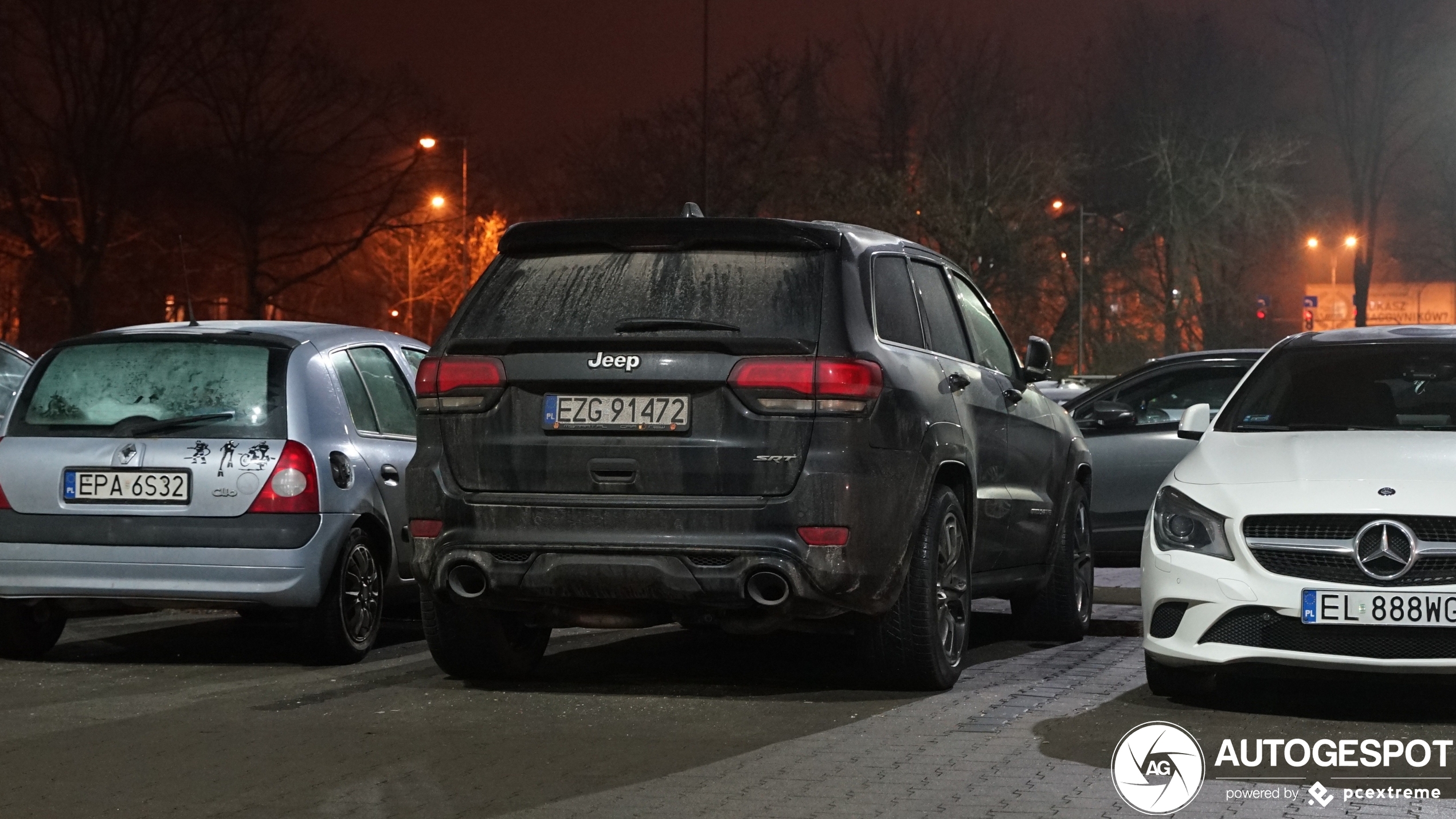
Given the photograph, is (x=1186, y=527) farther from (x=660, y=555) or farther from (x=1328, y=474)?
(x=660, y=555)

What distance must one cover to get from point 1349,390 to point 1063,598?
6.76 feet

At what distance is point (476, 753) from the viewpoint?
6.74 meters

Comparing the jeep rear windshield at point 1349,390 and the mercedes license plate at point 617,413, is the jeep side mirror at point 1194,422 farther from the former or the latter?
the mercedes license plate at point 617,413

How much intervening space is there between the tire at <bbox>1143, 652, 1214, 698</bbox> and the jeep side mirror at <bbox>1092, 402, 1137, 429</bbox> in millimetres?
3987

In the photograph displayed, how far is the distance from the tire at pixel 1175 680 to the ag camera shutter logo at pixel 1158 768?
47cm

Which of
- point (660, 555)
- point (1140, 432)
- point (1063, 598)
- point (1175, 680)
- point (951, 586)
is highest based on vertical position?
point (1140, 432)

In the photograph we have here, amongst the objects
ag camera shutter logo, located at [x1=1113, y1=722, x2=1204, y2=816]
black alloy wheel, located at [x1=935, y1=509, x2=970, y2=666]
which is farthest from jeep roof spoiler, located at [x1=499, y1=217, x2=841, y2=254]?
ag camera shutter logo, located at [x1=1113, y1=722, x2=1204, y2=816]

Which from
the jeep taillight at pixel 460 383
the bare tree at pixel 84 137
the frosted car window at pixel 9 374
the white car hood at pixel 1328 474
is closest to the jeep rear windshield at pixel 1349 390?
the white car hood at pixel 1328 474

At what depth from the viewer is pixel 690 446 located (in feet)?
24.6

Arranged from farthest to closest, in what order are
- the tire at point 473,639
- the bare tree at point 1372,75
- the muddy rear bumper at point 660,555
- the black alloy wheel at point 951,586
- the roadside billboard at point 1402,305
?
the roadside billboard at point 1402,305 → the bare tree at point 1372,75 → the tire at point 473,639 → the black alloy wheel at point 951,586 → the muddy rear bumper at point 660,555

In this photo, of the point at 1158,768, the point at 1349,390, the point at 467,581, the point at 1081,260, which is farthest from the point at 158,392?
the point at 1081,260

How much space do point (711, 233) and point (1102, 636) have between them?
153 inches

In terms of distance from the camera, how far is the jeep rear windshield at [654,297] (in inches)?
301

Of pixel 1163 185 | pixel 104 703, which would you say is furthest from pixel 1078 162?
pixel 104 703
